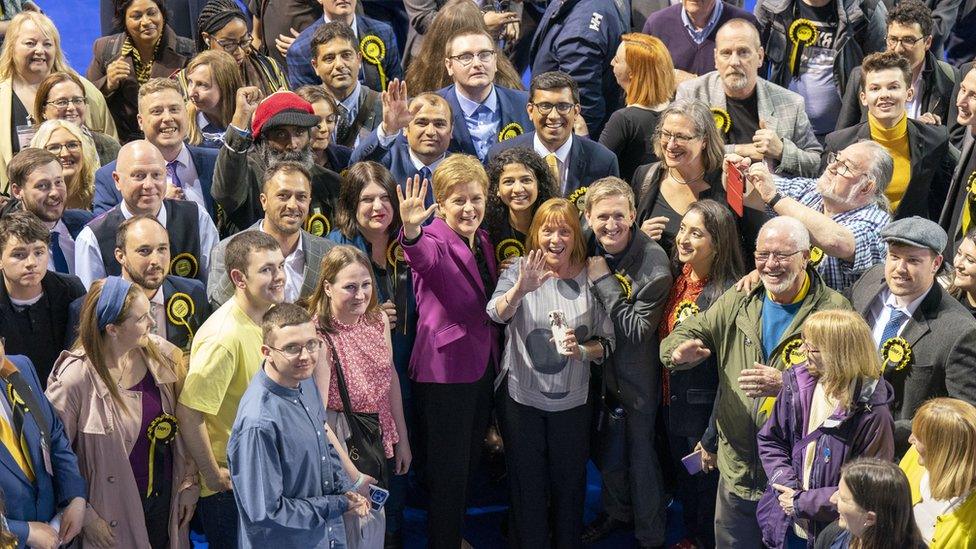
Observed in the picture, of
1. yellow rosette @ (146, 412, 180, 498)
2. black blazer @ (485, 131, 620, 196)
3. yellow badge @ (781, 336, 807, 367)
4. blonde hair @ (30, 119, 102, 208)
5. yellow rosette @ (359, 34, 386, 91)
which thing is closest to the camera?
yellow rosette @ (146, 412, 180, 498)

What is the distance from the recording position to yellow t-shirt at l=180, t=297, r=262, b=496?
5340 millimetres

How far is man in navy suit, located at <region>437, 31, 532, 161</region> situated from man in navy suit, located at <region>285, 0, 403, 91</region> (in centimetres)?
89

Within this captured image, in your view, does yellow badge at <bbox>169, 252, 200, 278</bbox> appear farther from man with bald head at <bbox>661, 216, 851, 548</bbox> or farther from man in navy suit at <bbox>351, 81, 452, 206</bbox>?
man with bald head at <bbox>661, 216, 851, 548</bbox>

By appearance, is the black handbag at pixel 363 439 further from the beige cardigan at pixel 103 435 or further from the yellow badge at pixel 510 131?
the yellow badge at pixel 510 131

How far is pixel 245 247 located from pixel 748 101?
8.76 ft

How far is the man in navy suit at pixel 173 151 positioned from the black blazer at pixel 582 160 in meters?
1.32

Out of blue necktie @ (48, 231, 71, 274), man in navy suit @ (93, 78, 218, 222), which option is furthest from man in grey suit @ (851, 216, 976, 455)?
blue necktie @ (48, 231, 71, 274)

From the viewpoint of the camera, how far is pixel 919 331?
5.35 m

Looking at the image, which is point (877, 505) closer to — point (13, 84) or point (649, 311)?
point (649, 311)

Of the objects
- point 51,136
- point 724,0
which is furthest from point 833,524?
point 724,0

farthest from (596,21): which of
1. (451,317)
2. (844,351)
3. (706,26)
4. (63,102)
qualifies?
(844,351)

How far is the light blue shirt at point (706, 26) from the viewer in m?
7.49

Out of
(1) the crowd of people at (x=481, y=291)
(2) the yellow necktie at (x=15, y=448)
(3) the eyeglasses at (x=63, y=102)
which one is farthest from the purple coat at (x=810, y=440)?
(3) the eyeglasses at (x=63, y=102)

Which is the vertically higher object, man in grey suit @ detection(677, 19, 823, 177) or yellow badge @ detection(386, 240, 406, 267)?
man in grey suit @ detection(677, 19, 823, 177)
